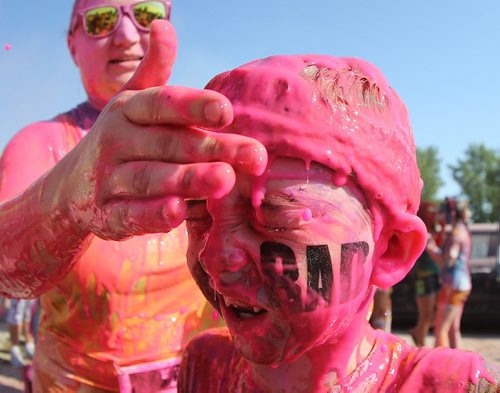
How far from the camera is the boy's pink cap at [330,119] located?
1.06 meters

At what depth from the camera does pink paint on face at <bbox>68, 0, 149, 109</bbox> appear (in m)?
2.02

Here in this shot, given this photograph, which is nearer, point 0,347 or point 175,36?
A: point 175,36

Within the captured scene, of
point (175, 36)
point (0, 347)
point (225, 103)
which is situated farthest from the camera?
point (0, 347)

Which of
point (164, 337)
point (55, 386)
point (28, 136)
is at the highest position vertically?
point (28, 136)

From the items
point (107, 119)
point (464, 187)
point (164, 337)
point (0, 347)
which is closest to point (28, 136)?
point (164, 337)

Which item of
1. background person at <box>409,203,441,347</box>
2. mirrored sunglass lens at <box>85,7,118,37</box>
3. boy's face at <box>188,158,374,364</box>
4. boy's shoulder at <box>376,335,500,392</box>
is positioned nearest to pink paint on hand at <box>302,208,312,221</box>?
boy's face at <box>188,158,374,364</box>

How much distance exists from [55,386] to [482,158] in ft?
158

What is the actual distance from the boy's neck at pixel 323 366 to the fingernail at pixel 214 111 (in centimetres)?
58

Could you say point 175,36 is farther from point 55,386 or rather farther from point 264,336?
point 55,386

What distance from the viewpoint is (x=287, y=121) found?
3.47 ft

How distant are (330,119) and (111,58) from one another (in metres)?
1.19

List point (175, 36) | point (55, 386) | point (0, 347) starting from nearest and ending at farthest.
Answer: point (175, 36) → point (55, 386) → point (0, 347)

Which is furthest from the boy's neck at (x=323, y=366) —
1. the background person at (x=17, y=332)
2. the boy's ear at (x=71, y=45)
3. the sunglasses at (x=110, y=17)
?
the background person at (x=17, y=332)

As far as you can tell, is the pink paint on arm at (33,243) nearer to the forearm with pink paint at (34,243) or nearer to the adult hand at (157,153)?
the forearm with pink paint at (34,243)
